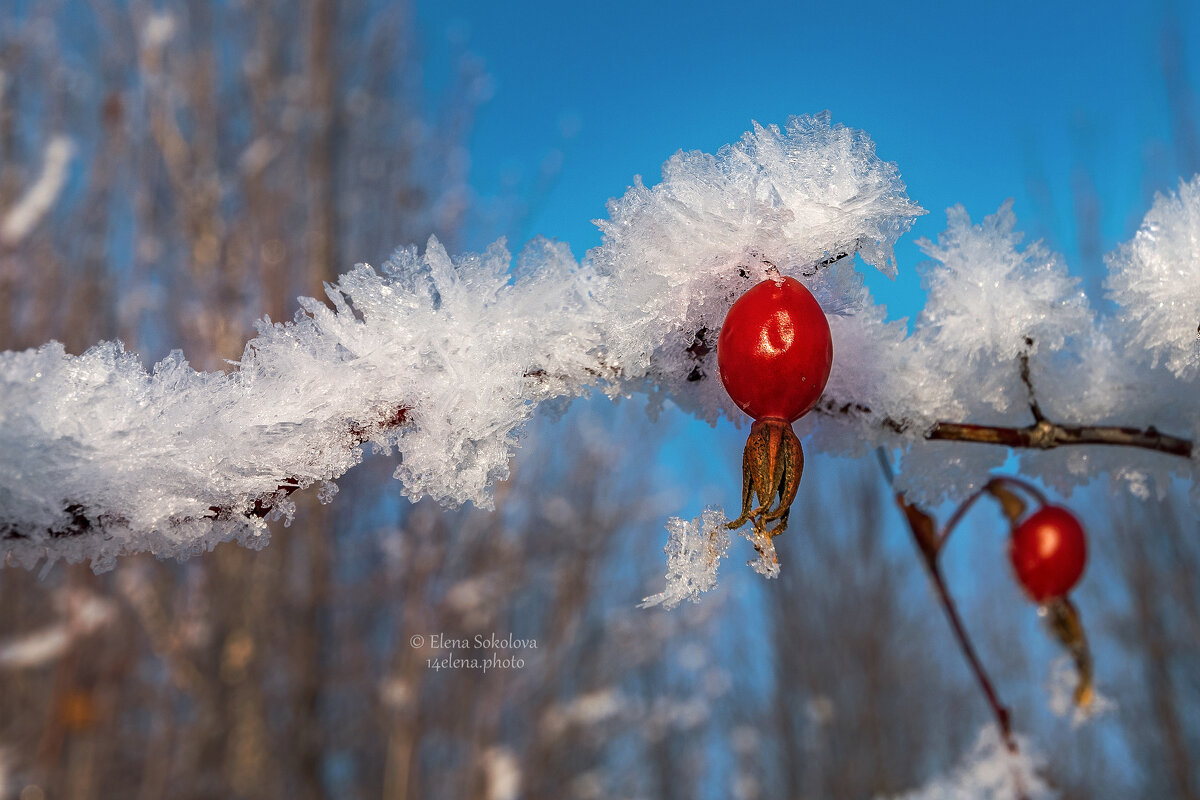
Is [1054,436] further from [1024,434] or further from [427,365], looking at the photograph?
[427,365]

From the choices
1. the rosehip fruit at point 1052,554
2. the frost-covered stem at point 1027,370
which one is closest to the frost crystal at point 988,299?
the frost-covered stem at point 1027,370

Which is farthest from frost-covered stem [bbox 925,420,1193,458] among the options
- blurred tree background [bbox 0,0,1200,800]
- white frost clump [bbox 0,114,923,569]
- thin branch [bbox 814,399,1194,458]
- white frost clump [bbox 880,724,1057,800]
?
blurred tree background [bbox 0,0,1200,800]

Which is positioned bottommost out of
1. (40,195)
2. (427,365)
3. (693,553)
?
(693,553)

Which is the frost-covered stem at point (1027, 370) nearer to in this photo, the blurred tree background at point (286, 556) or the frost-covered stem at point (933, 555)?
the frost-covered stem at point (933, 555)

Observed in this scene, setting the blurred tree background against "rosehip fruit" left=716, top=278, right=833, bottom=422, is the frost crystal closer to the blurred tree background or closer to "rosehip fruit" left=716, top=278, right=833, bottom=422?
"rosehip fruit" left=716, top=278, right=833, bottom=422

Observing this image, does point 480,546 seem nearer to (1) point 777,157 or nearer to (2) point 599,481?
(2) point 599,481

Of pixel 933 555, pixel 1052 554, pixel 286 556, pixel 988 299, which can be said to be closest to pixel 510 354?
pixel 988 299
